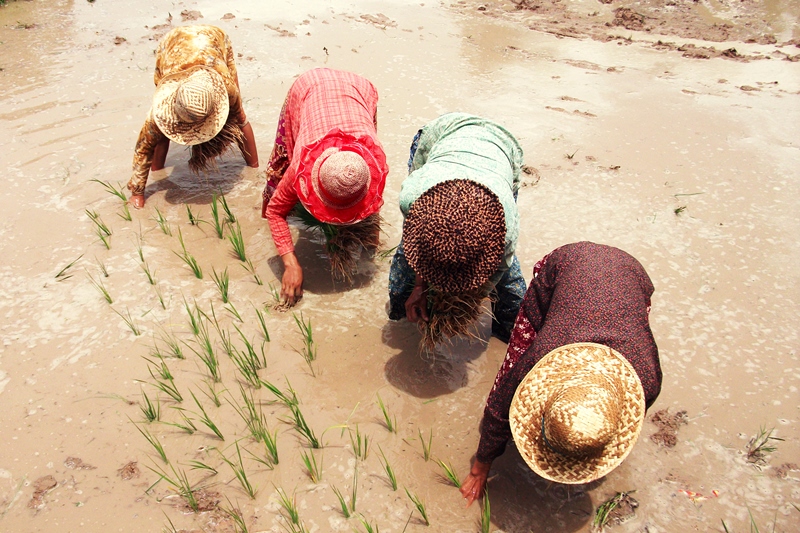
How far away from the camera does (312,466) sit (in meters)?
2.14

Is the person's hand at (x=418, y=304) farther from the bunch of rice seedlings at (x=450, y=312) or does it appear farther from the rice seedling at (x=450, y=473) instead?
the rice seedling at (x=450, y=473)

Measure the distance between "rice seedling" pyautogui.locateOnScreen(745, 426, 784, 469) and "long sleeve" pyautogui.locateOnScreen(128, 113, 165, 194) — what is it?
3.41 m

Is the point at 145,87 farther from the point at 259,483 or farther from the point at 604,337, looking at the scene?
the point at 604,337

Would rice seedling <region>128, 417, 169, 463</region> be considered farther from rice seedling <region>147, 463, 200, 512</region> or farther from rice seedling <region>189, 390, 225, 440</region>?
rice seedling <region>189, 390, 225, 440</region>

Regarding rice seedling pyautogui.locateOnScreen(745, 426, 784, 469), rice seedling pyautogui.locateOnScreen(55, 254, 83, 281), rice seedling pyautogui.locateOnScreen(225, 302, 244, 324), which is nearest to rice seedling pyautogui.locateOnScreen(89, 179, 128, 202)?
rice seedling pyautogui.locateOnScreen(55, 254, 83, 281)

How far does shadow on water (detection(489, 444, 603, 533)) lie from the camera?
6.58 ft

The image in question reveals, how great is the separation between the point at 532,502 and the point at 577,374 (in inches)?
31.6

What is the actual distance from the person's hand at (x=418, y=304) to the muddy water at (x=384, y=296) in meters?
0.35

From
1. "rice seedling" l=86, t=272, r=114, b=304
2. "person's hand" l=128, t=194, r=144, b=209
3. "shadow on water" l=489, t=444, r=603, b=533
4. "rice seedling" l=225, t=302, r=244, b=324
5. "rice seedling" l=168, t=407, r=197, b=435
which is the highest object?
"person's hand" l=128, t=194, r=144, b=209

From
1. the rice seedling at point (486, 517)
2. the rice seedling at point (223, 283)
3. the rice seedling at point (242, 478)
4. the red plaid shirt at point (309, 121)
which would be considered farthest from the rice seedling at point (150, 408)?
the rice seedling at point (486, 517)

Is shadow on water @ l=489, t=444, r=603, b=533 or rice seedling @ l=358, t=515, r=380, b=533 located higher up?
rice seedling @ l=358, t=515, r=380, b=533

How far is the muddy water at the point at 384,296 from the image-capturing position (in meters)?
2.10

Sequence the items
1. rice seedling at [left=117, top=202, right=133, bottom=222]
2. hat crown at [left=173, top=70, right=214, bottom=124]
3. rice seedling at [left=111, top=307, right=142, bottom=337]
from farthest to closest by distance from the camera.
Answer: rice seedling at [left=117, top=202, right=133, bottom=222] < hat crown at [left=173, top=70, right=214, bottom=124] < rice seedling at [left=111, top=307, right=142, bottom=337]

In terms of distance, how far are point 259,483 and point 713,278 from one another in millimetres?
2566
